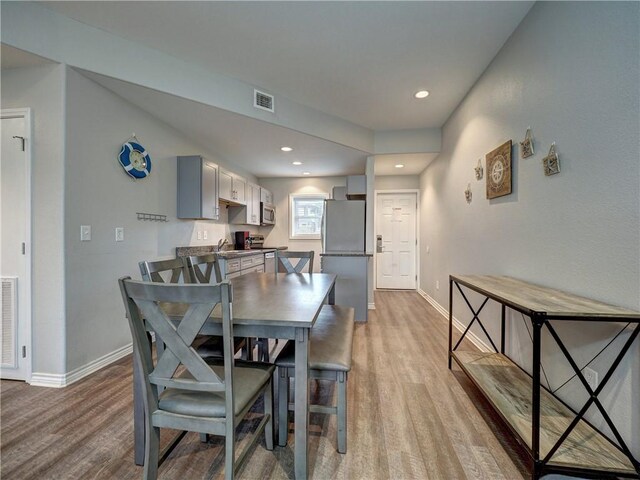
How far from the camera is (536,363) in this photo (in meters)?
1.20

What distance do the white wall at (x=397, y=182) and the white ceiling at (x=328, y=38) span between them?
2.51m

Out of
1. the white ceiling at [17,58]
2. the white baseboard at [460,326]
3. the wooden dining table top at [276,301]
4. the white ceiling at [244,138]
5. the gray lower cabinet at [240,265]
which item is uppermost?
the white ceiling at [244,138]

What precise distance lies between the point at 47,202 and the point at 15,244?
43 centimetres

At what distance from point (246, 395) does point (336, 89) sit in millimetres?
3033

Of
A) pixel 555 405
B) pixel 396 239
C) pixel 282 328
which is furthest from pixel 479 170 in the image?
pixel 396 239

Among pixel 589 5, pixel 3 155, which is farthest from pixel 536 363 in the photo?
pixel 3 155

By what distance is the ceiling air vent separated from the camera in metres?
3.00

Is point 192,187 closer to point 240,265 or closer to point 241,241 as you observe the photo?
point 240,265

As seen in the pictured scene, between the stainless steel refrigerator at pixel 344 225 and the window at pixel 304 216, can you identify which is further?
the window at pixel 304 216

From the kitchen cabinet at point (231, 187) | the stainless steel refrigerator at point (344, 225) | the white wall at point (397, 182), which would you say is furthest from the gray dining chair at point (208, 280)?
the white wall at point (397, 182)

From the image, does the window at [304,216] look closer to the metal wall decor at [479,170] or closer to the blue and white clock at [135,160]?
the blue and white clock at [135,160]

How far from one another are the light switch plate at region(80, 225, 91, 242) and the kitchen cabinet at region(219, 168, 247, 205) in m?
1.80

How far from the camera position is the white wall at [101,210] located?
7.07 feet

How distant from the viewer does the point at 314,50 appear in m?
2.44
